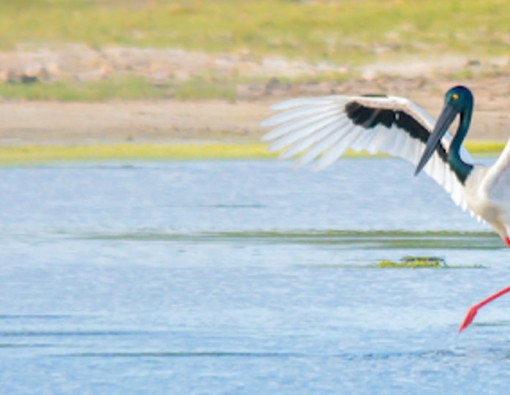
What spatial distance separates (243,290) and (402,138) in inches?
54.2

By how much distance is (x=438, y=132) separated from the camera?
8.31 m

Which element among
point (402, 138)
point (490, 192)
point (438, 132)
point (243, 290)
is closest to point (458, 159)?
point (438, 132)

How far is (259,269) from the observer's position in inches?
384

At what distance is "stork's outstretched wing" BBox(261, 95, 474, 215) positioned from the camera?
27.1 ft

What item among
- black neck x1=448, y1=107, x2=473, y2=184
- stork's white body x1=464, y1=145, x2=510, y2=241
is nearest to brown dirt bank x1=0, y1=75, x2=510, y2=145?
black neck x1=448, y1=107, x2=473, y2=184

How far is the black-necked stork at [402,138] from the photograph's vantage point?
813 cm

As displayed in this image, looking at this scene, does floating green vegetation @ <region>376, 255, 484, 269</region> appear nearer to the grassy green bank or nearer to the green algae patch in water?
the green algae patch in water

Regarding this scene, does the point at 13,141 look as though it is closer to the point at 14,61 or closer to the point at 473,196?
the point at 14,61

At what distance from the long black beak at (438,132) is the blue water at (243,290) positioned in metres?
0.85

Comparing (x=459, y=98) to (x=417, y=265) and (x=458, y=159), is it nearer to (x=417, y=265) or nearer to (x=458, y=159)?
(x=458, y=159)

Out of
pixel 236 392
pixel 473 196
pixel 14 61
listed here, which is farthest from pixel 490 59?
pixel 236 392

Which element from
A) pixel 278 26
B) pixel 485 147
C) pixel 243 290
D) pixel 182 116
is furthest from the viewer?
pixel 278 26

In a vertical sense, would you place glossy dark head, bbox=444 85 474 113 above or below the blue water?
above

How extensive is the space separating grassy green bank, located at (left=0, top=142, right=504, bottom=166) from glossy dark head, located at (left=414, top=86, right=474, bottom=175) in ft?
29.4
